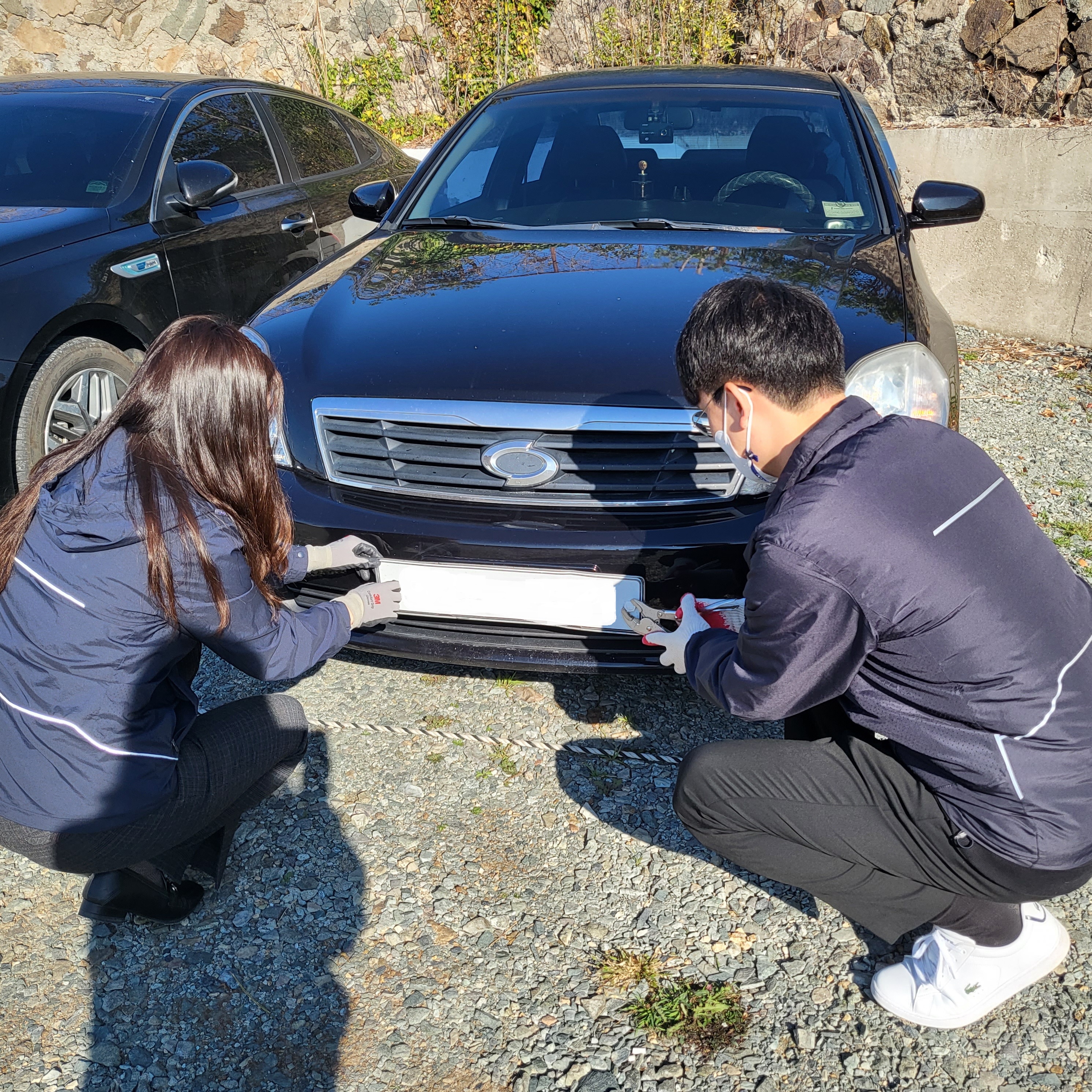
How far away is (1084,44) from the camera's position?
7160mm

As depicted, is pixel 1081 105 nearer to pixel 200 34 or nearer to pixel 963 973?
pixel 963 973

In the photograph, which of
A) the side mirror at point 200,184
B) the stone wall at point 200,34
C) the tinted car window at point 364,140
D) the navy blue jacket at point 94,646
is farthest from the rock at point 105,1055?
the stone wall at point 200,34

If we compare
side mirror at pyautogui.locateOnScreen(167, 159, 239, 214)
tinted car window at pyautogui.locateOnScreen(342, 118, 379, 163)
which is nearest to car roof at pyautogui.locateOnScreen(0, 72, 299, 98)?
side mirror at pyautogui.locateOnScreen(167, 159, 239, 214)

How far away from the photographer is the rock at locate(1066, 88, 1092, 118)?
23.5 feet

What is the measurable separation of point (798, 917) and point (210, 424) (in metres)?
1.57

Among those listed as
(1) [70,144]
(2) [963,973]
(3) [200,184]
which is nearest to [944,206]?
(2) [963,973]

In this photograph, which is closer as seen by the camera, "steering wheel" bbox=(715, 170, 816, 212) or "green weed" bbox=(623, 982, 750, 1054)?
"green weed" bbox=(623, 982, 750, 1054)

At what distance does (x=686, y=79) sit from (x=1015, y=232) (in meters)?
3.14

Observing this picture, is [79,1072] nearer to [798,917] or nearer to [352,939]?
[352,939]

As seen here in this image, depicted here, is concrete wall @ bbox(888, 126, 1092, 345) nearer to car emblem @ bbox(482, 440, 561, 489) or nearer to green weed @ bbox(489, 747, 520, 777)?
car emblem @ bbox(482, 440, 561, 489)

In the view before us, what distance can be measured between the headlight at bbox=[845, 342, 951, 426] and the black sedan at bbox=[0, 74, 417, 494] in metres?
2.64

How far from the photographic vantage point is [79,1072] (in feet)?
5.77

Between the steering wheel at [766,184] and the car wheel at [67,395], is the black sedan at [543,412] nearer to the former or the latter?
the steering wheel at [766,184]

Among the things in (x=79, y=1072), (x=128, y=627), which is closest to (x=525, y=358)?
(x=128, y=627)
